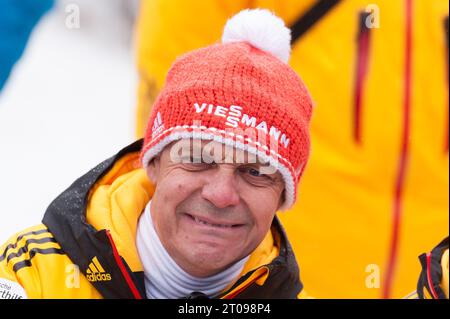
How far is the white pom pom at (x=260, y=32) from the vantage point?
164 cm

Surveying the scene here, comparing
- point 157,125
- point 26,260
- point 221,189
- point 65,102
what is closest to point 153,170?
point 157,125

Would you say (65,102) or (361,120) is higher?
(65,102)

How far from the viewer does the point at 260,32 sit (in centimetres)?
164

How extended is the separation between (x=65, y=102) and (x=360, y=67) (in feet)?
3.63

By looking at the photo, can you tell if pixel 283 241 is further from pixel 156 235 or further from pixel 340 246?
pixel 340 246

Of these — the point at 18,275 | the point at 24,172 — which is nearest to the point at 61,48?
the point at 24,172

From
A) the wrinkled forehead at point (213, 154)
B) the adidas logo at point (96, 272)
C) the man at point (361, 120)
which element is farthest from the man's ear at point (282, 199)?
the man at point (361, 120)

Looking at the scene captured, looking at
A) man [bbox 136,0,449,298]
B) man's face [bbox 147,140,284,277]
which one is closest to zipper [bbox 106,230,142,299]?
man's face [bbox 147,140,284,277]

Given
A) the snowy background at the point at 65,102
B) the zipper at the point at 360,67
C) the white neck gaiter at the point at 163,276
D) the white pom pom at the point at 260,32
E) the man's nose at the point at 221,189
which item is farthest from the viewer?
the snowy background at the point at 65,102

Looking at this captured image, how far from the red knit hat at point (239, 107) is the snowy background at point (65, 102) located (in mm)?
739

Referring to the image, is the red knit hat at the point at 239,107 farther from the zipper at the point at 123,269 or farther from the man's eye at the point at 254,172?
the zipper at the point at 123,269

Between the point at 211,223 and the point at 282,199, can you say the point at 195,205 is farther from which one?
the point at 282,199

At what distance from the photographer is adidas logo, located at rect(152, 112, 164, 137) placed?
4.94 feet

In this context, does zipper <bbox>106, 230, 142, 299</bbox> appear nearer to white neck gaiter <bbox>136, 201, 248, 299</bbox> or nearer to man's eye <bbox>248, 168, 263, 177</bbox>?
white neck gaiter <bbox>136, 201, 248, 299</bbox>
